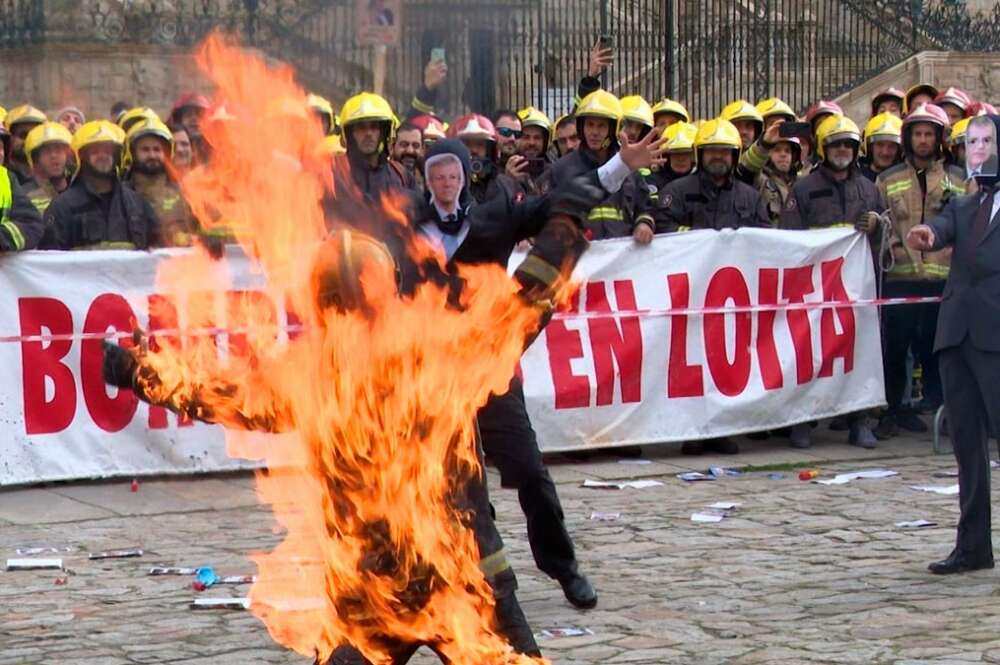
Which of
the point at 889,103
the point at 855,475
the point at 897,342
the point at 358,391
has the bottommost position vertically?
the point at 855,475

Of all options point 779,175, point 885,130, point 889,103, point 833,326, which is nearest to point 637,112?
point 779,175

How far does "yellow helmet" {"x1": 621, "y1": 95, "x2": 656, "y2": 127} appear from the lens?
45.9ft

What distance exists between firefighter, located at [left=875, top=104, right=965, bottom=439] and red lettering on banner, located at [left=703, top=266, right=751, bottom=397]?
115 cm

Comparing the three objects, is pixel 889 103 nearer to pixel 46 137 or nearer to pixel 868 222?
pixel 868 222

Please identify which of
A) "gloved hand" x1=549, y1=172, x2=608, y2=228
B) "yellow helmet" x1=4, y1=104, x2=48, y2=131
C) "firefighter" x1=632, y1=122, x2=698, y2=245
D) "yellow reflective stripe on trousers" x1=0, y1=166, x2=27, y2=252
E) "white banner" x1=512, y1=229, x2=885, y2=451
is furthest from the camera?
"yellow helmet" x1=4, y1=104, x2=48, y2=131

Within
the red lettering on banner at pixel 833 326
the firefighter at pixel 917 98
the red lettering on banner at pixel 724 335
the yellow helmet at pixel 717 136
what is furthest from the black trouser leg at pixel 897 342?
Result: the firefighter at pixel 917 98

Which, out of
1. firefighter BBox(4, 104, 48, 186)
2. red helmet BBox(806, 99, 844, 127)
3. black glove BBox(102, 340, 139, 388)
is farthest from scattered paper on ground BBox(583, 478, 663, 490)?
black glove BBox(102, 340, 139, 388)

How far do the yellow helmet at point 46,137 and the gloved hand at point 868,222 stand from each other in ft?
17.1

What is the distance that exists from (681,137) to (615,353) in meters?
1.76

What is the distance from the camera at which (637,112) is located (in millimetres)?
14055

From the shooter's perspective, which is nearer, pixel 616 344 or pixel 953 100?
pixel 616 344

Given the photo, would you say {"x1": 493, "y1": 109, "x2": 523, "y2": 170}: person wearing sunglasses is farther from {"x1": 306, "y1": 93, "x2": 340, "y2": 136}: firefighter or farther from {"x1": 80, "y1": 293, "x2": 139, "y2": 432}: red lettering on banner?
{"x1": 80, "y1": 293, "x2": 139, "y2": 432}: red lettering on banner

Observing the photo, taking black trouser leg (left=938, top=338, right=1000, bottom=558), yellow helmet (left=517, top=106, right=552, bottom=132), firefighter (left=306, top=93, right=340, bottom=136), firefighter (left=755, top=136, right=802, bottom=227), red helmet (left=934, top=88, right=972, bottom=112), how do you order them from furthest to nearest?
red helmet (left=934, top=88, right=972, bottom=112) → yellow helmet (left=517, top=106, right=552, bottom=132) → firefighter (left=755, top=136, right=802, bottom=227) → firefighter (left=306, top=93, right=340, bottom=136) → black trouser leg (left=938, top=338, right=1000, bottom=558)

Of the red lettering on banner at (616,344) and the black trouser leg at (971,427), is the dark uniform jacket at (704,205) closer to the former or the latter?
the red lettering on banner at (616,344)
